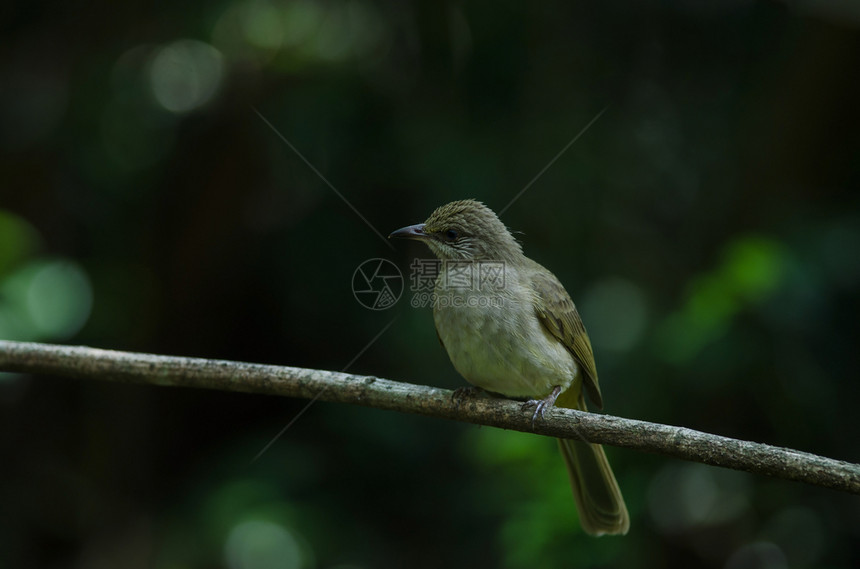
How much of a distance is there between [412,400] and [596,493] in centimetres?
136

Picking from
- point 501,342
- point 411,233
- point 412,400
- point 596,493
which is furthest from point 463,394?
point 596,493

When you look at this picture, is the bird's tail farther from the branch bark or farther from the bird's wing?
the branch bark

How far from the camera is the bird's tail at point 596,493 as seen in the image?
3842 mm

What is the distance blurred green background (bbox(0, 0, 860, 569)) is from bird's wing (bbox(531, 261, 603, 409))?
1.67 feet

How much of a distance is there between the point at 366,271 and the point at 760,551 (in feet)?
9.78

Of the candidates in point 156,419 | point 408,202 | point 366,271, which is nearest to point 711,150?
point 408,202

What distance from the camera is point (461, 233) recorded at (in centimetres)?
381

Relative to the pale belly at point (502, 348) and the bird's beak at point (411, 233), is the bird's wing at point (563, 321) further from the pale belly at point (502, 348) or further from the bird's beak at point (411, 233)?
the bird's beak at point (411, 233)

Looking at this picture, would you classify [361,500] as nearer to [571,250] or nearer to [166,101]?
[571,250]

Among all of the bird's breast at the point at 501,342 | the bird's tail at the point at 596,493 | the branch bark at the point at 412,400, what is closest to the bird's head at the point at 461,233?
the bird's breast at the point at 501,342

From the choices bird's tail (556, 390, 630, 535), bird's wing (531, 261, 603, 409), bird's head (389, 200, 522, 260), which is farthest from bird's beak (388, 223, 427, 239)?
bird's tail (556, 390, 630, 535)

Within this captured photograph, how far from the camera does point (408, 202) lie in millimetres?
5301

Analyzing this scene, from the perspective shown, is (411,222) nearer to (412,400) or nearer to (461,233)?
(461,233)

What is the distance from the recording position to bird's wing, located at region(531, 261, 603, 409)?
374 centimetres
